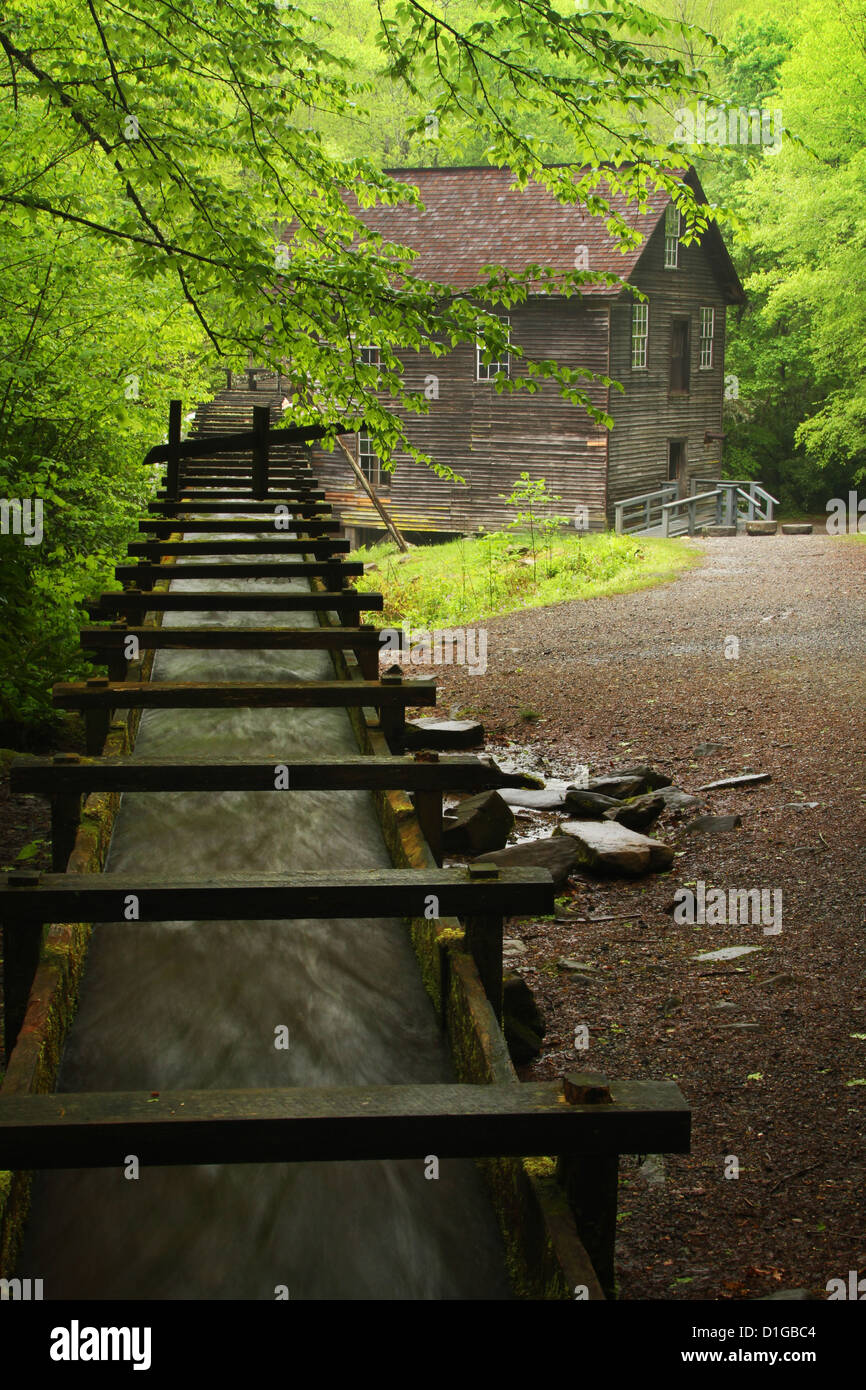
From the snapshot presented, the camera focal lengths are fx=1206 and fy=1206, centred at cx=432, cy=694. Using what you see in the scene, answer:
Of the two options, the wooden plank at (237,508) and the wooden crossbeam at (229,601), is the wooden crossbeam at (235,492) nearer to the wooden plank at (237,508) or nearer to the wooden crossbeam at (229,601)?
the wooden plank at (237,508)

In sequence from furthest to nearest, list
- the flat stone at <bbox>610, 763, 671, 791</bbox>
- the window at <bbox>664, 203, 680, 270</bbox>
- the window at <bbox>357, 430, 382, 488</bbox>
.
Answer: the window at <bbox>357, 430, 382, 488</bbox>, the window at <bbox>664, 203, 680, 270</bbox>, the flat stone at <bbox>610, 763, 671, 791</bbox>

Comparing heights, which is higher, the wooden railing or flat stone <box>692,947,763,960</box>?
the wooden railing

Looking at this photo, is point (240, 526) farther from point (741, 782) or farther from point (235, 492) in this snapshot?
point (741, 782)

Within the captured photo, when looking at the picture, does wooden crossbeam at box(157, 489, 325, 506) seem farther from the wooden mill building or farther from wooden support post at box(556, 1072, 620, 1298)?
→ the wooden mill building

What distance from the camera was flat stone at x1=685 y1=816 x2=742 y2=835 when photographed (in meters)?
8.23

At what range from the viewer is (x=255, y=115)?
9109 mm

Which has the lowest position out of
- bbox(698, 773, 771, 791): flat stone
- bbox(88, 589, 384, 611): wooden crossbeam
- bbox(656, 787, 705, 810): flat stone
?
Result: bbox(656, 787, 705, 810): flat stone

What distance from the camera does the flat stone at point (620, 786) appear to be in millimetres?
9164

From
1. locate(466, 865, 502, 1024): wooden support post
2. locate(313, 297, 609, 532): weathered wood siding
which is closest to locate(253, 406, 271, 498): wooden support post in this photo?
locate(466, 865, 502, 1024): wooden support post

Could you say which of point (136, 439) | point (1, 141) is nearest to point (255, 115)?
point (1, 141)

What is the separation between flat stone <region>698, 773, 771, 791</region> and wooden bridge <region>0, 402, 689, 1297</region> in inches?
163

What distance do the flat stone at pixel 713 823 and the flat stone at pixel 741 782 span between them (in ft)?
2.75

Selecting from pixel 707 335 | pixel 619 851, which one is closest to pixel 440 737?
pixel 619 851

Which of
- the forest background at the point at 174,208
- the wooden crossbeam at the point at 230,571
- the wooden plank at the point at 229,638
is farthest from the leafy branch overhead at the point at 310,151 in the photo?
the wooden plank at the point at 229,638
